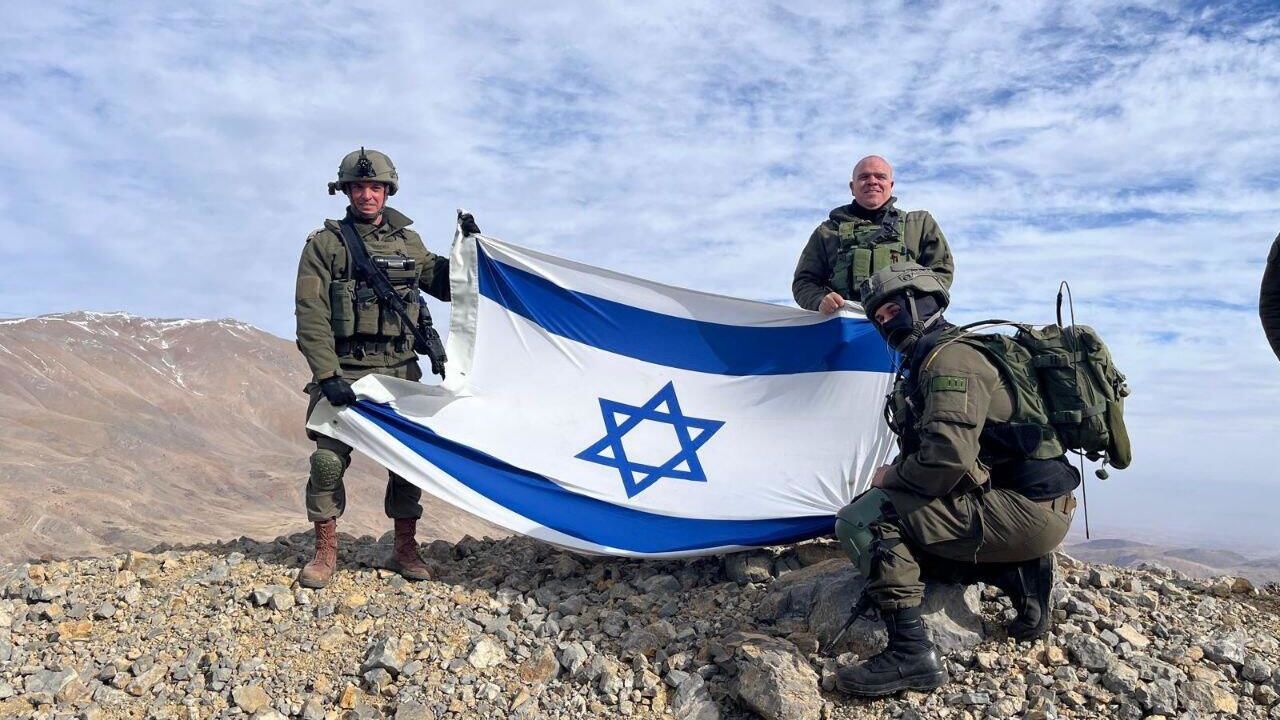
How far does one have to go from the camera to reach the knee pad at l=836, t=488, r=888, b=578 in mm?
4547

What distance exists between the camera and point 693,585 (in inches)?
242

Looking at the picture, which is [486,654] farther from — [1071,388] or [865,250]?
[865,250]

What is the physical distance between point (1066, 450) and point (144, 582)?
19.8 feet

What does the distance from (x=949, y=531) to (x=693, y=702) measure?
165cm

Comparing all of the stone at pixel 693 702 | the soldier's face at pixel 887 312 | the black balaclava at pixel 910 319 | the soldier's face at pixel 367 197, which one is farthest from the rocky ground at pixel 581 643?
the soldier's face at pixel 367 197

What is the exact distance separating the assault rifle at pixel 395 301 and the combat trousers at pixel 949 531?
11.7 feet

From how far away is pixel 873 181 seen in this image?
21.9ft

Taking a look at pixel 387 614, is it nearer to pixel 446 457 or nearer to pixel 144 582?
pixel 446 457

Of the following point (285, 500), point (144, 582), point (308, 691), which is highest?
point (144, 582)

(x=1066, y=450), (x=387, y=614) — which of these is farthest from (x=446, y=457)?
(x=1066, y=450)

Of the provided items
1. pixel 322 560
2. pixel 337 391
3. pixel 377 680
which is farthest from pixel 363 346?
pixel 377 680

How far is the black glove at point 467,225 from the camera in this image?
6.75 m

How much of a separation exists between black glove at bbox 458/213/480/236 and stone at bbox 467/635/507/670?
3.06 m

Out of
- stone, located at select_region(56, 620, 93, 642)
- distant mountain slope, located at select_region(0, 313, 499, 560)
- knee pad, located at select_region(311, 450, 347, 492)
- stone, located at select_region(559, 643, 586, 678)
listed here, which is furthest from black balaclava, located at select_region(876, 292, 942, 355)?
distant mountain slope, located at select_region(0, 313, 499, 560)
